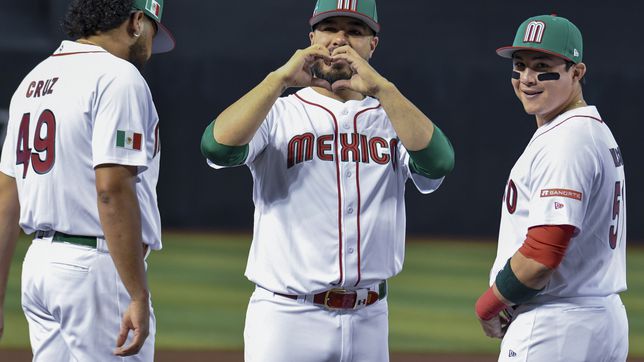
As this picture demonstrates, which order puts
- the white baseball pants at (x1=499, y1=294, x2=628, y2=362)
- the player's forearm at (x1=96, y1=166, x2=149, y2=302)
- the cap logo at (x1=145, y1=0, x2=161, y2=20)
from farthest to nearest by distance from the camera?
the cap logo at (x1=145, y1=0, x2=161, y2=20) → the white baseball pants at (x1=499, y1=294, x2=628, y2=362) → the player's forearm at (x1=96, y1=166, x2=149, y2=302)

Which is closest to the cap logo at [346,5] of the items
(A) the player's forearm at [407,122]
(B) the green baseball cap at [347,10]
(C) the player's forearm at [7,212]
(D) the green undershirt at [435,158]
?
(B) the green baseball cap at [347,10]

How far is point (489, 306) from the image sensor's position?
3.40 metres

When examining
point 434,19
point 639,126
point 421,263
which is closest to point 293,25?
point 434,19

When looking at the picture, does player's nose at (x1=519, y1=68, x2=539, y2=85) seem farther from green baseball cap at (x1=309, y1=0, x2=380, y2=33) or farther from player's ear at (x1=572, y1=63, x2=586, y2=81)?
green baseball cap at (x1=309, y1=0, x2=380, y2=33)

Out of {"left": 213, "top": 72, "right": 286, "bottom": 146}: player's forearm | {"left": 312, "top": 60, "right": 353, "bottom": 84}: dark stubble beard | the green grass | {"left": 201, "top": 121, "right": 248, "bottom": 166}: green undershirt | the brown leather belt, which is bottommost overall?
the green grass

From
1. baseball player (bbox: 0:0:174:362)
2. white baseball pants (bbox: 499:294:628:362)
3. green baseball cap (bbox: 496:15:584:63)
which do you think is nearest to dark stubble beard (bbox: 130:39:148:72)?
baseball player (bbox: 0:0:174:362)

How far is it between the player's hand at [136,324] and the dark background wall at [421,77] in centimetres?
1073

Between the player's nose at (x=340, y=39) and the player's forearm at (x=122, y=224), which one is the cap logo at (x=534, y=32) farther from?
the player's forearm at (x=122, y=224)

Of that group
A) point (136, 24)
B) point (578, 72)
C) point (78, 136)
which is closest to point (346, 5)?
point (136, 24)

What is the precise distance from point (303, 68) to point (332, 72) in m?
0.13

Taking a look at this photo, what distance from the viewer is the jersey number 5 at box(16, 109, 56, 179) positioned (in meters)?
3.24

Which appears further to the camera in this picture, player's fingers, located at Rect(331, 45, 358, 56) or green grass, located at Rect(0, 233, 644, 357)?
green grass, located at Rect(0, 233, 644, 357)

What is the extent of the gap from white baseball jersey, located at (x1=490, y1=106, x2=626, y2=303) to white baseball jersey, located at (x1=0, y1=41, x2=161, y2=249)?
1.25 metres

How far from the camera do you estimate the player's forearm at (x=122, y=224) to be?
308 centimetres
